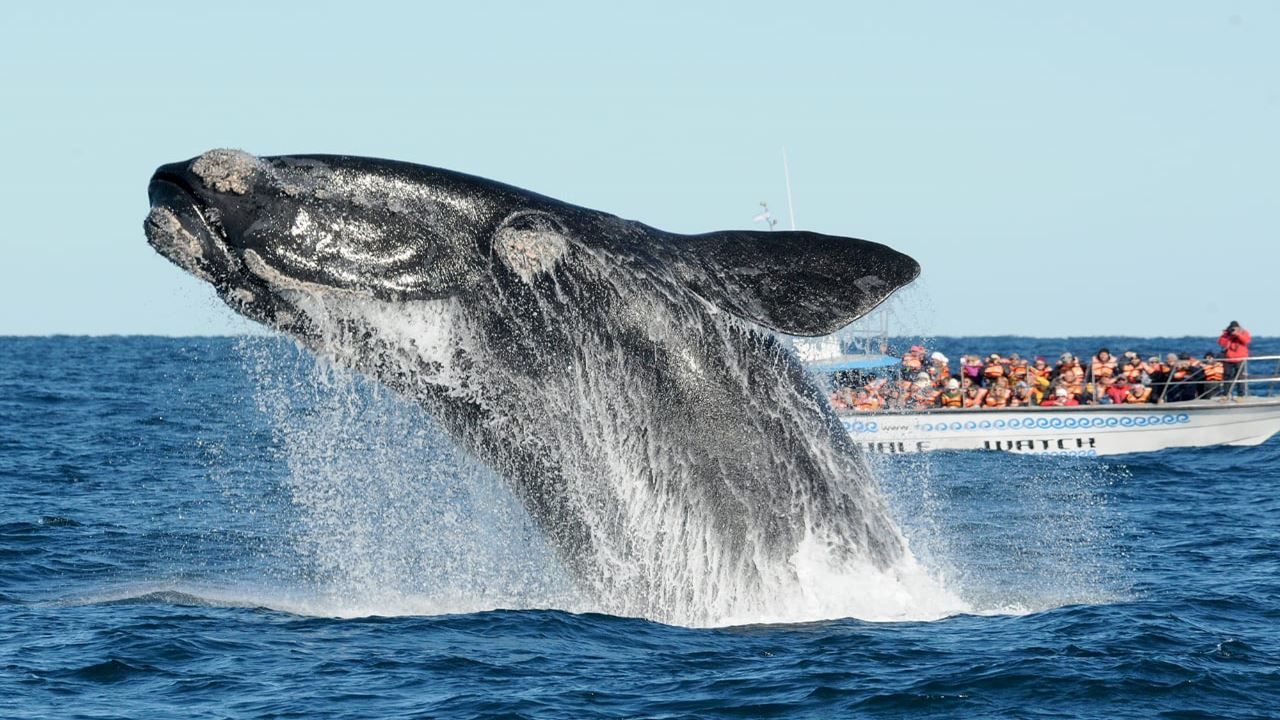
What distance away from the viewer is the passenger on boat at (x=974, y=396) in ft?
107

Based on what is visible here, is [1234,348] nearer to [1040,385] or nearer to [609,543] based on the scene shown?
[1040,385]

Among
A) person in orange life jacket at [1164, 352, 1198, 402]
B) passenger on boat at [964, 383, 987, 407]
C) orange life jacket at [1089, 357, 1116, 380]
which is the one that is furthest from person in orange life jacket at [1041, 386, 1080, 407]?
person in orange life jacket at [1164, 352, 1198, 402]

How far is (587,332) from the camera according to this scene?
8.57m

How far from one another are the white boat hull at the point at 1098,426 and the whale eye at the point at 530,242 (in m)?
23.5

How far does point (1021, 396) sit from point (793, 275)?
25.1 m

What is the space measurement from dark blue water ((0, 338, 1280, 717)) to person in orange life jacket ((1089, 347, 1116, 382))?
418 inches

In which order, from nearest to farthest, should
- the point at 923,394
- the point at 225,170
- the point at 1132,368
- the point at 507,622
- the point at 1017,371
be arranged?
1. the point at 225,170
2. the point at 507,622
3. the point at 923,394
4. the point at 1017,371
5. the point at 1132,368

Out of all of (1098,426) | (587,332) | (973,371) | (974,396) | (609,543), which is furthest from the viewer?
(973,371)

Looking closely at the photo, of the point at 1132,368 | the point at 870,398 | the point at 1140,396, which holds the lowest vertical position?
the point at 1140,396

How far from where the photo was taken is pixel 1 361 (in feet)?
277

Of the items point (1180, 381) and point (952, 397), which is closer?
point (952, 397)

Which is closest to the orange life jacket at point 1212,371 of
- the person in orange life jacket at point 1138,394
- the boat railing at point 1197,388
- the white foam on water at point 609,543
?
the boat railing at point 1197,388

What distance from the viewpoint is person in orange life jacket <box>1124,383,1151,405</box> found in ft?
106

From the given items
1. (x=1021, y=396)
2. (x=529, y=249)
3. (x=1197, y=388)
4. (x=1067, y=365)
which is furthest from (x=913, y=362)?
(x=529, y=249)
